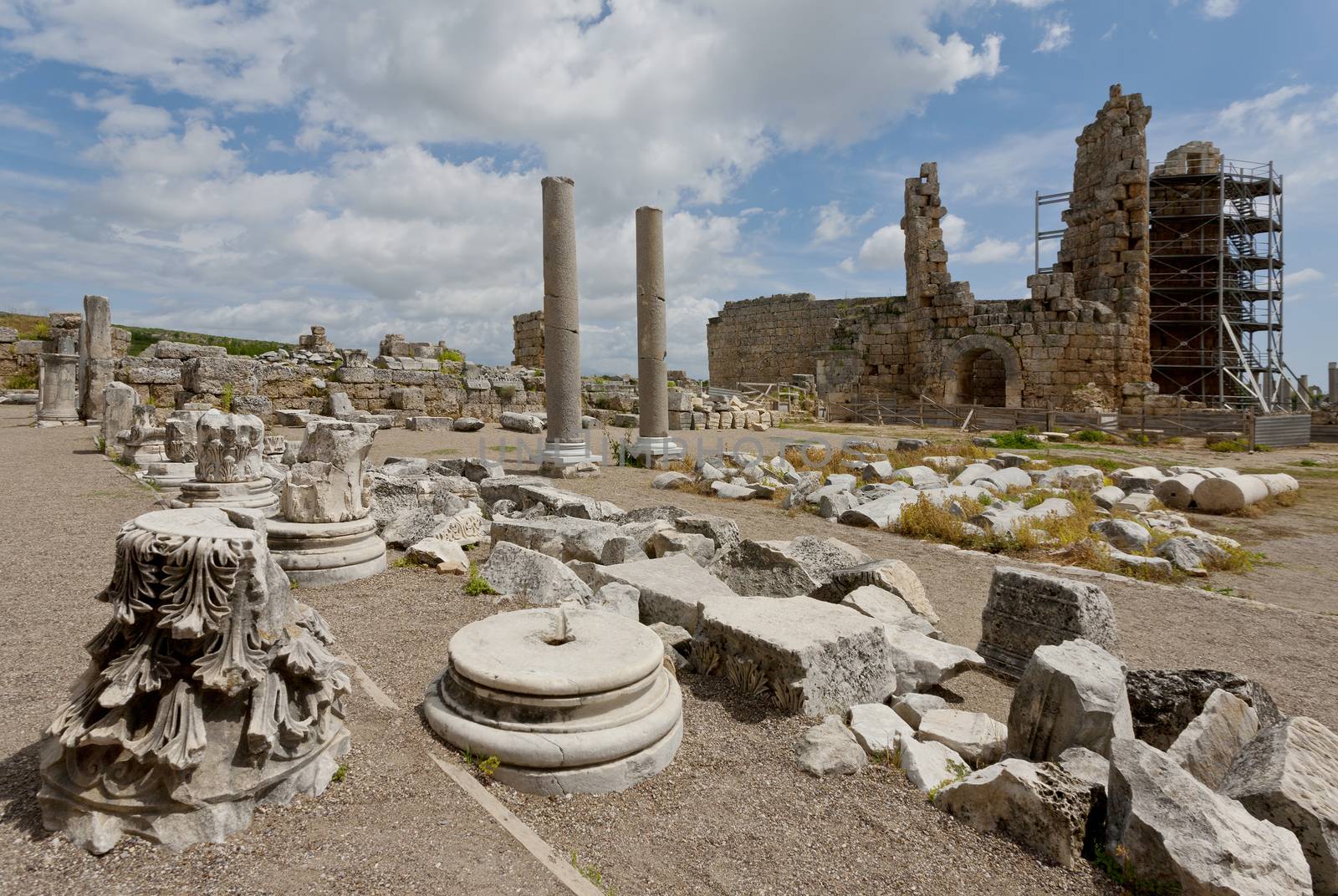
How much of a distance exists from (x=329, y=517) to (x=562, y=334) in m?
6.83

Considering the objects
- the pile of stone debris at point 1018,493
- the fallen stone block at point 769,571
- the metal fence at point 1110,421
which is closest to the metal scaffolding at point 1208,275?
the metal fence at point 1110,421

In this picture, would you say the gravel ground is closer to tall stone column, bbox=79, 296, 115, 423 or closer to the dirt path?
the dirt path

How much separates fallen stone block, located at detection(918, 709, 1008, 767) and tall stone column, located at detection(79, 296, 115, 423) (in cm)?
1710

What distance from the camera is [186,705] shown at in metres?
2.35

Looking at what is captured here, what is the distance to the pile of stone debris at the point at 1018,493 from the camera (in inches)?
285

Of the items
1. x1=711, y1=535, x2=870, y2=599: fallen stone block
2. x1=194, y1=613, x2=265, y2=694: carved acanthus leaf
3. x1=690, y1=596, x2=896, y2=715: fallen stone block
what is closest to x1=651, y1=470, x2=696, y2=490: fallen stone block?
x1=711, y1=535, x2=870, y2=599: fallen stone block

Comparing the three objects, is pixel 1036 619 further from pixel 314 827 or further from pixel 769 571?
pixel 314 827

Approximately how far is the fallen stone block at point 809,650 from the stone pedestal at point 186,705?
6.64ft

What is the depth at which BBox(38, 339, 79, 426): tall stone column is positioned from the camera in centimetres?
1508

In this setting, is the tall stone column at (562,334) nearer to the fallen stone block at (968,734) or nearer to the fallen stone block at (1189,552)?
the fallen stone block at (1189,552)

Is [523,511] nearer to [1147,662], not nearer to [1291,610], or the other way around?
[1147,662]

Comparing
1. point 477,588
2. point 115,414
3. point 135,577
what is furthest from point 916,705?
point 115,414

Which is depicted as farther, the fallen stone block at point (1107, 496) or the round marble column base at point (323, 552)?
the fallen stone block at point (1107, 496)

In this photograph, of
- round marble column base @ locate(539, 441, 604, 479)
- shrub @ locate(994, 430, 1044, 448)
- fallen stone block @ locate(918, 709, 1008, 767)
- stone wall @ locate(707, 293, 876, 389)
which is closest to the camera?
fallen stone block @ locate(918, 709, 1008, 767)
